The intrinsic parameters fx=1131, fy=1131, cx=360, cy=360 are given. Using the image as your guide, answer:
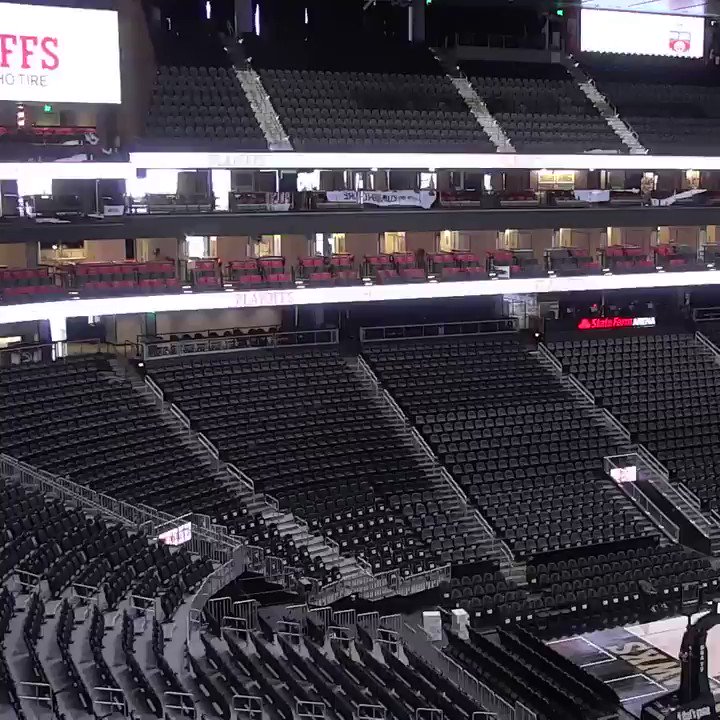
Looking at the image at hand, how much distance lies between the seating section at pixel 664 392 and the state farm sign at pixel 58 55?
14130mm

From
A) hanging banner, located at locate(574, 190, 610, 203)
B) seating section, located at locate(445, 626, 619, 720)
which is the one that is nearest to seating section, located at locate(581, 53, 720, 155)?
hanging banner, located at locate(574, 190, 610, 203)

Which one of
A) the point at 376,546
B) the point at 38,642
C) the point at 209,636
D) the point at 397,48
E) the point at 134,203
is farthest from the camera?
the point at 397,48

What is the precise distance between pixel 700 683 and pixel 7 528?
36.6ft

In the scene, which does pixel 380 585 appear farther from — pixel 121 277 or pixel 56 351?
pixel 56 351

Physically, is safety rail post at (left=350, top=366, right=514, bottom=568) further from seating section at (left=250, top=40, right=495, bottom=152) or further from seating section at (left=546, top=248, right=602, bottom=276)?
seating section at (left=546, top=248, right=602, bottom=276)

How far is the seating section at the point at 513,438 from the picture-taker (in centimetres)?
2505

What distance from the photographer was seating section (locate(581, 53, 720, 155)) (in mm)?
33344

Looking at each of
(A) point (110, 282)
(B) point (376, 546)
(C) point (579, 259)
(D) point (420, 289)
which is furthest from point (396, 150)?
(B) point (376, 546)

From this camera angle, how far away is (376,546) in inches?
902

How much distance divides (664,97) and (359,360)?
14.3m

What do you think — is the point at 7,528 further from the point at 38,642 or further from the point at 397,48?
the point at 397,48

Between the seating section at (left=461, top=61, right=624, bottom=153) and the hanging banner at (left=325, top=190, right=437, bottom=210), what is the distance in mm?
3214

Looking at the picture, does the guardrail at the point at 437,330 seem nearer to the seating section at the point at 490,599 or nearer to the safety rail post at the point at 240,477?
the safety rail post at the point at 240,477

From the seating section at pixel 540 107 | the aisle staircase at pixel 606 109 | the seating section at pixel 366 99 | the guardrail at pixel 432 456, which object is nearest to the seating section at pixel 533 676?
the guardrail at pixel 432 456
